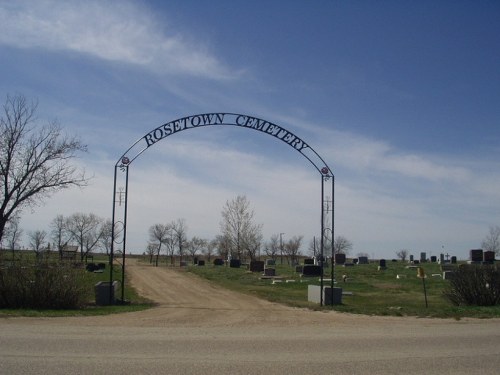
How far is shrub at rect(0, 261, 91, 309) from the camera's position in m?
17.8

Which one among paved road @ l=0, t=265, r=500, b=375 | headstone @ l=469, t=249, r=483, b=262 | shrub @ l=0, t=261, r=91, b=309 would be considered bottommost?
paved road @ l=0, t=265, r=500, b=375

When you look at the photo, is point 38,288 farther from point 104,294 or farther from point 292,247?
point 292,247

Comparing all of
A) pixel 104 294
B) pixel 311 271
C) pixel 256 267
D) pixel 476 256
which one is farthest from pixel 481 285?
pixel 476 256

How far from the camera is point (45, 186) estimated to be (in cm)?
2919

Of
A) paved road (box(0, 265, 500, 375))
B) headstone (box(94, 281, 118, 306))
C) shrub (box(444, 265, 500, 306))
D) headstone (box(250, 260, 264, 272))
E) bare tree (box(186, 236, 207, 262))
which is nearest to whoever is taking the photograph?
paved road (box(0, 265, 500, 375))

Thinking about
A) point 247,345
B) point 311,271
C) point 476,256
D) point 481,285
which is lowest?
point 247,345

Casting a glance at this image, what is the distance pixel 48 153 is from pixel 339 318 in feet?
64.6

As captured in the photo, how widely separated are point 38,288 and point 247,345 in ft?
33.4

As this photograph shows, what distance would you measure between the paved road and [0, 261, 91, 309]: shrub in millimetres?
2881

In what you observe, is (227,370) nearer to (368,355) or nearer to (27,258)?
(368,355)

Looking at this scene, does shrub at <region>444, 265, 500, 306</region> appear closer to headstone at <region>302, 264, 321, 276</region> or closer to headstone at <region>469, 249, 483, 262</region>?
headstone at <region>302, 264, 321, 276</region>

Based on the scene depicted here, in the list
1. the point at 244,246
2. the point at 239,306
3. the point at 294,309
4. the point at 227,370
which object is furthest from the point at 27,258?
the point at 244,246

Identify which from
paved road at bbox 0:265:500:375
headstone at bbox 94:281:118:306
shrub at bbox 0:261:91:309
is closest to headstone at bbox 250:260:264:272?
headstone at bbox 94:281:118:306

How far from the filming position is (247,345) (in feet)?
34.2
